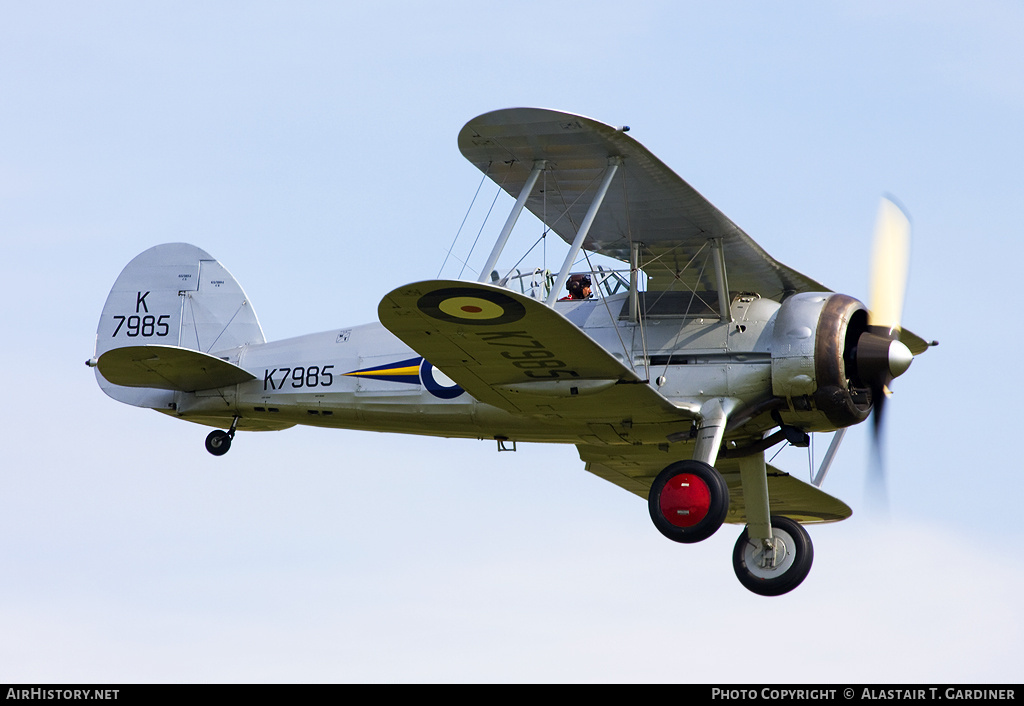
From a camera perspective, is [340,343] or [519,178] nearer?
[519,178]

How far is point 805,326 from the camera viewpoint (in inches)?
439

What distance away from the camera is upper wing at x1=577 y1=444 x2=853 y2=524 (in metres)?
12.9

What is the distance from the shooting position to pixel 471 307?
982cm

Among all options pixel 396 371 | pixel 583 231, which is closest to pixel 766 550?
pixel 396 371

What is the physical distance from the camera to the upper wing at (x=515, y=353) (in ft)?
31.9

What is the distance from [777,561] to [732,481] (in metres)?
1.07

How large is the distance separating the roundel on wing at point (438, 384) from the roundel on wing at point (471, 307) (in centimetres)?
229

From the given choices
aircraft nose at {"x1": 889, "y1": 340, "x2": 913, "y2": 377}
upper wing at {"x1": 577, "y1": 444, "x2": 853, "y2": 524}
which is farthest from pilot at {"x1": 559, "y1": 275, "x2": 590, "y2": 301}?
aircraft nose at {"x1": 889, "y1": 340, "x2": 913, "y2": 377}

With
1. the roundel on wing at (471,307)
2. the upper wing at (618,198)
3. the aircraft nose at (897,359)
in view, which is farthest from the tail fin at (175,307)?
the aircraft nose at (897,359)

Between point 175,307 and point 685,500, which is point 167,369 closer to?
point 175,307
